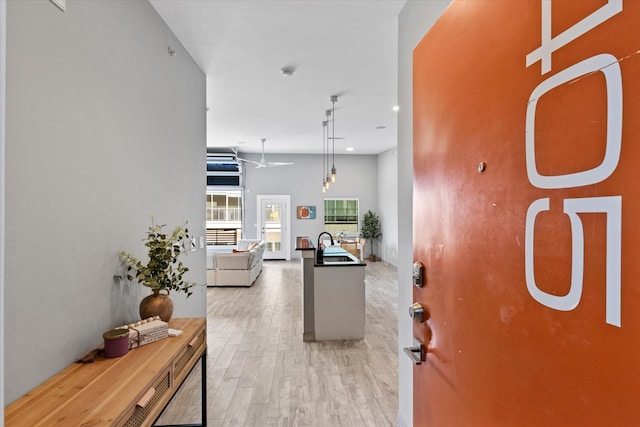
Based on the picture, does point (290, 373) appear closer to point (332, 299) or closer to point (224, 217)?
point (332, 299)

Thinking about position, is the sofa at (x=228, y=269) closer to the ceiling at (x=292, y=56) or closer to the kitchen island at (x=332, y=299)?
the ceiling at (x=292, y=56)

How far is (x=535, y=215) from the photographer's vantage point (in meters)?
0.69

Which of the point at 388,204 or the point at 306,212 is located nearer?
the point at 388,204

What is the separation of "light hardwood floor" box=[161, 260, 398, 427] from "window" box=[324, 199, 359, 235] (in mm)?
4832

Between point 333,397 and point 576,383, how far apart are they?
2.29 metres

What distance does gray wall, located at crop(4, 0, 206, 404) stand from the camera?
1.25 m

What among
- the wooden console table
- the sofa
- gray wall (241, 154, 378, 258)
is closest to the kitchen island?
the wooden console table

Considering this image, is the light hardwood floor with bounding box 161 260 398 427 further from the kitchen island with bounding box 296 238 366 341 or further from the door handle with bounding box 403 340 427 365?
the door handle with bounding box 403 340 427 365

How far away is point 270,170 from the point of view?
9.49 metres

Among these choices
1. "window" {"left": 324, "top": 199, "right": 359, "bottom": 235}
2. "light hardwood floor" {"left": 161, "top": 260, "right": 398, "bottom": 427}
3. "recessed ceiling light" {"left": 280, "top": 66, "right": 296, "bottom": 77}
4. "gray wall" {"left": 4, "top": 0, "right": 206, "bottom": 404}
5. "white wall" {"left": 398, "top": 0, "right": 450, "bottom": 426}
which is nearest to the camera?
"gray wall" {"left": 4, "top": 0, "right": 206, "bottom": 404}

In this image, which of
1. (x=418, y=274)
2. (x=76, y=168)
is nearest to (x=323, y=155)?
(x=76, y=168)

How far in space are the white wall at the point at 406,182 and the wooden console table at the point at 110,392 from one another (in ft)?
4.33

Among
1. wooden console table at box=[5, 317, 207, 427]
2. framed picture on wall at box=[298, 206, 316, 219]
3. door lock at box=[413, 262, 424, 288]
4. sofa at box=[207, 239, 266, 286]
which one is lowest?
sofa at box=[207, 239, 266, 286]

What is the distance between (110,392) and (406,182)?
1.82 meters
